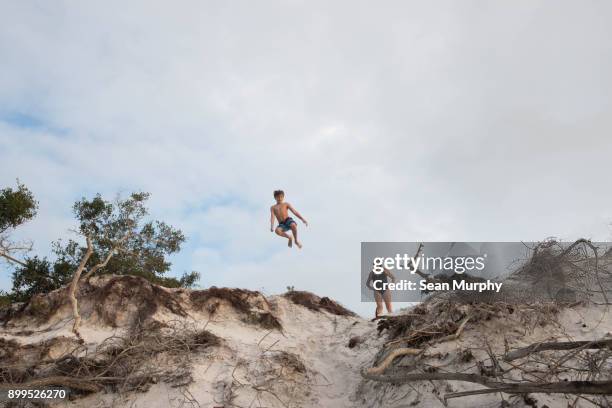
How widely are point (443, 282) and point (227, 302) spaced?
5089 mm

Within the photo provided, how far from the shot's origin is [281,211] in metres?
11.0

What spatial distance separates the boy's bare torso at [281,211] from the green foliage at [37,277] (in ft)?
22.4

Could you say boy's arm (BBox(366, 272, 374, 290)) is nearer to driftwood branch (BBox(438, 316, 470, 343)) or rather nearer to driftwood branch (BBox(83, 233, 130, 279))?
driftwood branch (BBox(438, 316, 470, 343))

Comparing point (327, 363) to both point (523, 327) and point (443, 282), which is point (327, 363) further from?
point (523, 327)

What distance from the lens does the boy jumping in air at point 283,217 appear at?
10750mm

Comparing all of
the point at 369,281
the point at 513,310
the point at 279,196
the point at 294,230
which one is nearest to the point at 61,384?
the point at 294,230

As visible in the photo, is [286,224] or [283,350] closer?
[283,350]

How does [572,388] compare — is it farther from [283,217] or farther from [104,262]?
[104,262]

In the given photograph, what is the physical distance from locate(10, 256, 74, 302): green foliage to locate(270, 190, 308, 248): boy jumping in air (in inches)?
269

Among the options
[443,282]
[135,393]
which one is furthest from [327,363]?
[135,393]

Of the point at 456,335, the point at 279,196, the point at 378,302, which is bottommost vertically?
the point at 456,335

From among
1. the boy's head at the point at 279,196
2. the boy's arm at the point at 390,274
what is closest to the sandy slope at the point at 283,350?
the boy's arm at the point at 390,274

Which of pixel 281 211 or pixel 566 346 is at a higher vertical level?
pixel 281 211

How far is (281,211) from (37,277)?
25.5ft
